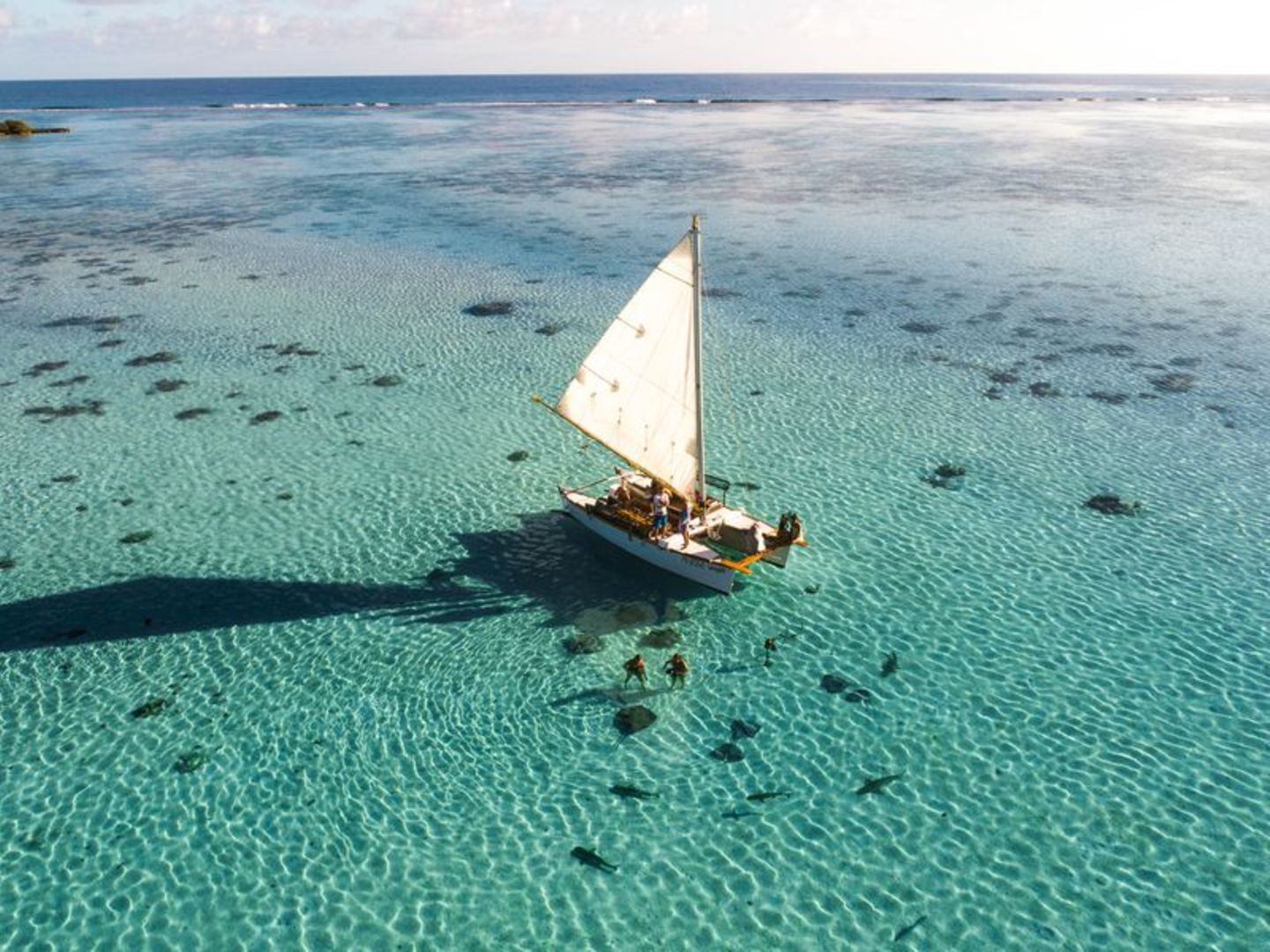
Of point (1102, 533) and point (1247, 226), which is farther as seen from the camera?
point (1247, 226)

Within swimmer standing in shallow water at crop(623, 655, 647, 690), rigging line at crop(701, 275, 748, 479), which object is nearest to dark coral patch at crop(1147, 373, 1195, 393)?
rigging line at crop(701, 275, 748, 479)

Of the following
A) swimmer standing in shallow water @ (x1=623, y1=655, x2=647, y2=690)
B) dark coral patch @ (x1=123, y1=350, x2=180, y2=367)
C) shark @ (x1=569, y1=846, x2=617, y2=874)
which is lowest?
shark @ (x1=569, y1=846, x2=617, y2=874)

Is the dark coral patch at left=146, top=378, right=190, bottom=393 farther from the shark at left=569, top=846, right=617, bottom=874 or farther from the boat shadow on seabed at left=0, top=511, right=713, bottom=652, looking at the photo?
the shark at left=569, top=846, right=617, bottom=874

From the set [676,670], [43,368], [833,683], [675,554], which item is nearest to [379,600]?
[675,554]

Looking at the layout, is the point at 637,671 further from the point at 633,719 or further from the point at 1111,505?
the point at 1111,505

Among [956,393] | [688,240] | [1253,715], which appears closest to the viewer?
[1253,715]

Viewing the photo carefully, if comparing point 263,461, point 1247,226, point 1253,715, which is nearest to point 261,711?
point 263,461

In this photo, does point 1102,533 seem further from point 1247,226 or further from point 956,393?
point 1247,226
